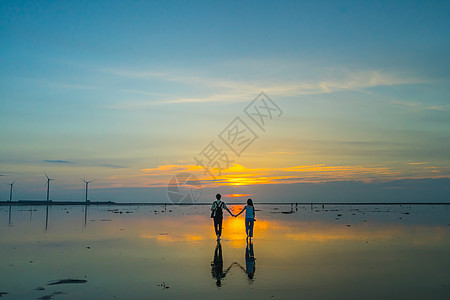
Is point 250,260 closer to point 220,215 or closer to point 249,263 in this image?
point 249,263

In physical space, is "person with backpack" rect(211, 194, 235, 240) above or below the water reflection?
above

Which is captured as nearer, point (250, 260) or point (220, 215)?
point (250, 260)

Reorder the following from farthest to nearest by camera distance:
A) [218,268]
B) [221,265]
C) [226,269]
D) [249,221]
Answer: [249,221], [221,265], [218,268], [226,269]

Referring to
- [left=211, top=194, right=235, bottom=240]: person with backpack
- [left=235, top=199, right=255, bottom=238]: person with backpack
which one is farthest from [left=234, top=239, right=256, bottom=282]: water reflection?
[left=211, top=194, right=235, bottom=240]: person with backpack

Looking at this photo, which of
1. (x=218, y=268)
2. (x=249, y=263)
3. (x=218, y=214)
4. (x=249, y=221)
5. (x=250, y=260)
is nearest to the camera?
(x=218, y=268)

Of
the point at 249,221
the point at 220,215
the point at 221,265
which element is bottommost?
the point at 221,265

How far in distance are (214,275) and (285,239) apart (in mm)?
11071

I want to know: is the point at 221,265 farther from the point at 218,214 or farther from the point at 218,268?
the point at 218,214

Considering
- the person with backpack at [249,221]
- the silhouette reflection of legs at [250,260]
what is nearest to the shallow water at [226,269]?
the silhouette reflection of legs at [250,260]

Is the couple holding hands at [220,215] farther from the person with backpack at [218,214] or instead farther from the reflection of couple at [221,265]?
the reflection of couple at [221,265]

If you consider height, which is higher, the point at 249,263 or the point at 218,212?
the point at 218,212

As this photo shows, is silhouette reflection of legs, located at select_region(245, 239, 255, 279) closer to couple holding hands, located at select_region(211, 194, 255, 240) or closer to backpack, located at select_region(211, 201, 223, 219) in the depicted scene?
couple holding hands, located at select_region(211, 194, 255, 240)

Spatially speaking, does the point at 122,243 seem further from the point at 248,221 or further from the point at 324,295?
the point at 324,295

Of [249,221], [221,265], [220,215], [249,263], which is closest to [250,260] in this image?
[249,263]
